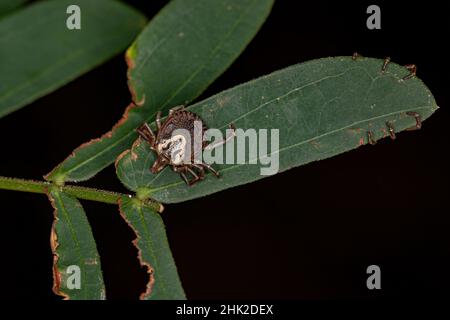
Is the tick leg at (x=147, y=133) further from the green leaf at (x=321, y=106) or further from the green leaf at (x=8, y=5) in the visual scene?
the green leaf at (x=8, y=5)

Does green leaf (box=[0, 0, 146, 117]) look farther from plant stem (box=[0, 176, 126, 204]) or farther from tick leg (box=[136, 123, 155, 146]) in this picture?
tick leg (box=[136, 123, 155, 146])

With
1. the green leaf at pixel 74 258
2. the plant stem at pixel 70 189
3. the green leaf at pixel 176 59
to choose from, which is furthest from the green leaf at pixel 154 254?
the green leaf at pixel 176 59

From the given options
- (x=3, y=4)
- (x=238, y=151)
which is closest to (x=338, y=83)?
(x=238, y=151)

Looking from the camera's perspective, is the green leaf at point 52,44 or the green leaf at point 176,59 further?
the green leaf at point 52,44

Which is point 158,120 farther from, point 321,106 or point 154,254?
point 321,106

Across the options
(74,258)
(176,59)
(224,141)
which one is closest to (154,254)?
(74,258)

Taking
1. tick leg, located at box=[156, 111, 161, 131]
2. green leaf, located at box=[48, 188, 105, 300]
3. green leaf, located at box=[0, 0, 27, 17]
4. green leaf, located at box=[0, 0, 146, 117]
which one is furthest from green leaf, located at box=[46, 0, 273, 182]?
green leaf, located at box=[0, 0, 27, 17]
